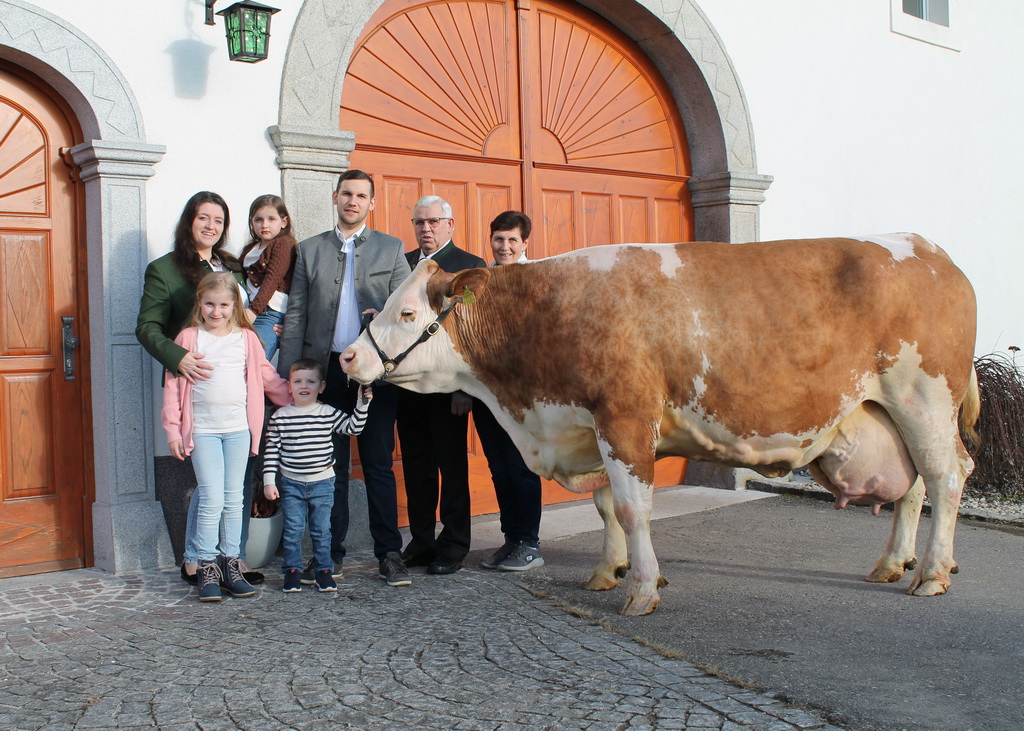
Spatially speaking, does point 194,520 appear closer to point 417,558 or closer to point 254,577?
point 254,577

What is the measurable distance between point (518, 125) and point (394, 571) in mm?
3529

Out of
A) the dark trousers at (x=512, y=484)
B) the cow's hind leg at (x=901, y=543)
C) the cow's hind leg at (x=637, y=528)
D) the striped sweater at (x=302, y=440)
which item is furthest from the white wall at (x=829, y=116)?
the cow's hind leg at (x=901, y=543)

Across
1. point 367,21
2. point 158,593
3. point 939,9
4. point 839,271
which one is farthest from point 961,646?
point 939,9

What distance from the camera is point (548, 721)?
10.0ft

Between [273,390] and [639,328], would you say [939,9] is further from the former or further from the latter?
[273,390]

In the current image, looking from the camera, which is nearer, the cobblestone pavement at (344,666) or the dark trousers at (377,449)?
the cobblestone pavement at (344,666)

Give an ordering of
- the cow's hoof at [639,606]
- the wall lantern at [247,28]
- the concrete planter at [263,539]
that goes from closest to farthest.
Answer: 1. the cow's hoof at [639,606]
2. the concrete planter at [263,539]
3. the wall lantern at [247,28]

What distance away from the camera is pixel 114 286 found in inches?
201

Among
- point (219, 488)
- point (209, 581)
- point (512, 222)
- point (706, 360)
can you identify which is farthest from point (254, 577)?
point (706, 360)

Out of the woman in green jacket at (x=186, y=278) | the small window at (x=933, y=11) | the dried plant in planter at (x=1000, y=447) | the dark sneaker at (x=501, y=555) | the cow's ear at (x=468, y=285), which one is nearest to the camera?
the cow's ear at (x=468, y=285)

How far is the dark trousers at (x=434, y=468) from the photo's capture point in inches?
200

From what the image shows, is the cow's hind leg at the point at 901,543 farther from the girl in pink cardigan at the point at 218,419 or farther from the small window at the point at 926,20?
the small window at the point at 926,20

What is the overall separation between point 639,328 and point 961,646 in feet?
5.84

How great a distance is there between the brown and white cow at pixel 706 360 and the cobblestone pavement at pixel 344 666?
0.69 metres
